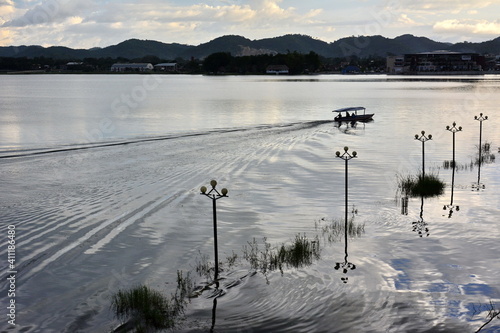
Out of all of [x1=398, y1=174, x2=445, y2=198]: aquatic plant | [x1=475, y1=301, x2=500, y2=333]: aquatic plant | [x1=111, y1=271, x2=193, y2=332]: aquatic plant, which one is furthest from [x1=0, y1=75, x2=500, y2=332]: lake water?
[x1=398, y1=174, x2=445, y2=198]: aquatic plant

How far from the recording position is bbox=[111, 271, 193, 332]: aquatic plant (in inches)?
770

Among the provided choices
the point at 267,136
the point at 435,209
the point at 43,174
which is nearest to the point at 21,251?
the point at 43,174

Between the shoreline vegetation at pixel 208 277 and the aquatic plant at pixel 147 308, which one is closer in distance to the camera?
the aquatic plant at pixel 147 308

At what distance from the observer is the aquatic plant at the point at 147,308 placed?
19.6 meters

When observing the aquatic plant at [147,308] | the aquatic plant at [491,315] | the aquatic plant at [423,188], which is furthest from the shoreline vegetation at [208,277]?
the aquatic plant at [423,188]

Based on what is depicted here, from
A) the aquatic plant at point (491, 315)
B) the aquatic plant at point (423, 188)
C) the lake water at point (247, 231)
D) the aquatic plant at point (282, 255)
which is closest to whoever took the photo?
the aquatic plant at point (491, 315)

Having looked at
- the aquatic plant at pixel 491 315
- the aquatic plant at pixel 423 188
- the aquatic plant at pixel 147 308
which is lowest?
the aquatic plant at pixel 491 315

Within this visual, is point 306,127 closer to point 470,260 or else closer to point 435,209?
point 435,209

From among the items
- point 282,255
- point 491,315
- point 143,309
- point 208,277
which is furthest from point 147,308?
point 491,315

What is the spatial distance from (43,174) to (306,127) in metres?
50.5

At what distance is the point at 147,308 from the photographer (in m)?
20.2

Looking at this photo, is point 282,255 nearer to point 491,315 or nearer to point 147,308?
point 147,308

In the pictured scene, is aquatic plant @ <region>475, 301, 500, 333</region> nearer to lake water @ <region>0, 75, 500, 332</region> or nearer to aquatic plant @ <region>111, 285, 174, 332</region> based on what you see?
lake water @ <region>0, 75, 500, 332</region>

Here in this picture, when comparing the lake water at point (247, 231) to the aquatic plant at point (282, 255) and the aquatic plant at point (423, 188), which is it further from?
the aquatic plant at point (423, 188)
